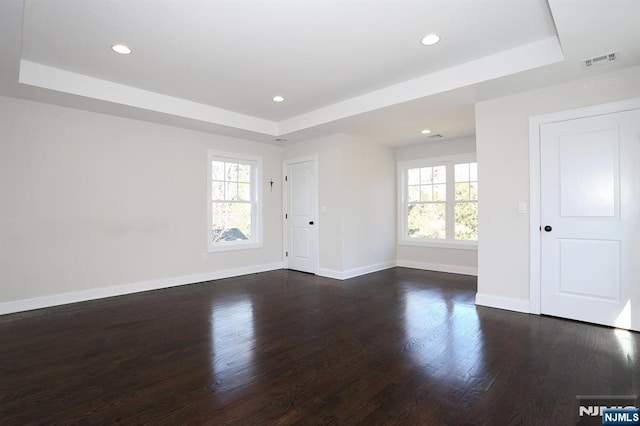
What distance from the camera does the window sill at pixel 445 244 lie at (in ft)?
19.9

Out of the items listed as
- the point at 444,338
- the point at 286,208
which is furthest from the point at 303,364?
the point at 286,208

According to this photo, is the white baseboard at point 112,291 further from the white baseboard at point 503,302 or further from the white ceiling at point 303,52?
the white baseboard at point 503,302

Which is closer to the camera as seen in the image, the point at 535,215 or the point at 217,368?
the point at 217,368

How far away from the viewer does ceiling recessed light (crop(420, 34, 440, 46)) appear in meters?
3.00

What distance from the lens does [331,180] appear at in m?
5.81

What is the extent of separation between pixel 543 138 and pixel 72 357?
496cm

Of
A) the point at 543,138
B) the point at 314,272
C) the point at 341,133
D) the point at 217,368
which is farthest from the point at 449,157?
the point at 217,368

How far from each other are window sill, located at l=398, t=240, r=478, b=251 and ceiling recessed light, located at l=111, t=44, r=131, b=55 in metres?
5.66

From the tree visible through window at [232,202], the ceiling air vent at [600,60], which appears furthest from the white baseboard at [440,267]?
the ceiling air vent at [600,60]

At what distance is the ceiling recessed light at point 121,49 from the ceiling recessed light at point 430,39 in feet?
9.16

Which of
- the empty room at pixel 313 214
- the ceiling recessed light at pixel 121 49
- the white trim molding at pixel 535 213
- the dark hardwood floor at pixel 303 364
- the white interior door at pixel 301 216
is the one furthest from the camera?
the white interior door at pixel 301 216

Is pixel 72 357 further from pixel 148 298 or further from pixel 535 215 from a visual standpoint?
pixel 535 215

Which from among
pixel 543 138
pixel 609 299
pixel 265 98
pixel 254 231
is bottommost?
pixel 609 299

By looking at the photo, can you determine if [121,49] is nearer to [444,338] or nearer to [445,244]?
[444,338]
